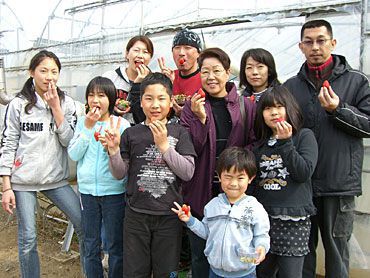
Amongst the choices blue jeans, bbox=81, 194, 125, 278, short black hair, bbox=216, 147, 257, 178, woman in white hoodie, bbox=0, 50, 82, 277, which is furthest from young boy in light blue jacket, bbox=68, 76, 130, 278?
short black hair, bbox=216, 147, 257, 178

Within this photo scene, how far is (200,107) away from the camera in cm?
254

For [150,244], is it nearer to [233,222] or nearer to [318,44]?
[233,222]

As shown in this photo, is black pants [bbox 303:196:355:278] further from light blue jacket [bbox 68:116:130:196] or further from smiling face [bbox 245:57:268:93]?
light blue jacket [bbox 68:116:130:196]

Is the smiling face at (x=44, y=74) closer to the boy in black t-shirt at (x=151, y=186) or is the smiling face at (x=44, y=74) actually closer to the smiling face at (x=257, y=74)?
the boy in black t-shirt at (x=151, y=186)

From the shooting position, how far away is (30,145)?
3092 millimetres

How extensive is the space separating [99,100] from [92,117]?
5.9 inches

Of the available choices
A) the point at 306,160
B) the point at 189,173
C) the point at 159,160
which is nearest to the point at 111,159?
the point at 159,160

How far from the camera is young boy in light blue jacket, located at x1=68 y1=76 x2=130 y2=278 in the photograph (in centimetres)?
288

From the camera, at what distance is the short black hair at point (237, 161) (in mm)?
2436

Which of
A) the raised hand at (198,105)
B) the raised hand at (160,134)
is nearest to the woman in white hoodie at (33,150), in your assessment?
the raised hand at (160,134)

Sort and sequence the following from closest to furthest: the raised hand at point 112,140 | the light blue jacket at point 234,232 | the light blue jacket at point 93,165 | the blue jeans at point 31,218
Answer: the light blue jacket at point 234,232 < the raised hand at point 112,140 < the light blue jacket at point 93,165 < the blue jeans at point 31,218

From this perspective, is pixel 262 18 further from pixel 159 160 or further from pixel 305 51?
pixel 159 160

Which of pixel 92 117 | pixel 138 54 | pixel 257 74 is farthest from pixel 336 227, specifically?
pixel 138 54

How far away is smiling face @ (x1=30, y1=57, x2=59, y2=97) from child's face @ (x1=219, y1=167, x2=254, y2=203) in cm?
166
